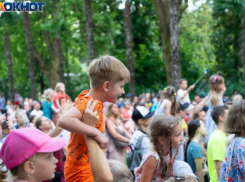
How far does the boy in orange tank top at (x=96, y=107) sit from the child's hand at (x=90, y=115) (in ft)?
0.13

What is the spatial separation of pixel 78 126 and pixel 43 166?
428 millimetres

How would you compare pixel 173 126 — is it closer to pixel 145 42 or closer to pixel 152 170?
pixel 152 170

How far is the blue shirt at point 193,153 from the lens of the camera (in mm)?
6590

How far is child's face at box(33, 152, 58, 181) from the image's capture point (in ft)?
8.87

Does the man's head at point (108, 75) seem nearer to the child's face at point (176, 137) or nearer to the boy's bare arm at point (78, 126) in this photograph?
the boy's bare arm at point (78, 126)

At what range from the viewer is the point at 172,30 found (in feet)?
61.2

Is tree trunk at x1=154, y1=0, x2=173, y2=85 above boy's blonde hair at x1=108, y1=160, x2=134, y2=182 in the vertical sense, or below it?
above

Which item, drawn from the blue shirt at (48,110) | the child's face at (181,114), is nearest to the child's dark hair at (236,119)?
the child's face at (181,114)

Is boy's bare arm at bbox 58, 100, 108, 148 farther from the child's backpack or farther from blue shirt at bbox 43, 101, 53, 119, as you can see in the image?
blue shirt at bbox 43, 101, 53, 119

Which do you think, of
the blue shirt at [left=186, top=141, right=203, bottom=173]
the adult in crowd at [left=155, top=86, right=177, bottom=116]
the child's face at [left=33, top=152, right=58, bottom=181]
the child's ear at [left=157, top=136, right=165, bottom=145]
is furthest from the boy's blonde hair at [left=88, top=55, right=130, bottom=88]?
the adult in crowd at [left=155, top=86, right=177, bottom=116]

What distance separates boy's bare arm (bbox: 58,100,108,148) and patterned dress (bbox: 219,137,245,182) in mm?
1651

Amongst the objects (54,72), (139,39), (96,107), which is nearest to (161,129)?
(96,107)

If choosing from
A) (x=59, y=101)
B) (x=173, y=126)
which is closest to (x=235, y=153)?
(x=173, y=126)

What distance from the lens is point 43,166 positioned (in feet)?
8.93
